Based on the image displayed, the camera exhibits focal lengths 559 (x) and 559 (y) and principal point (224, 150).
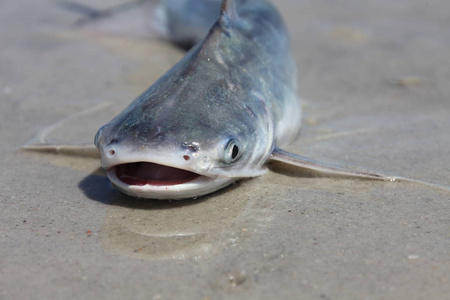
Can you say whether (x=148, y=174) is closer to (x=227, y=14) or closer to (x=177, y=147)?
(x=177, y=147)

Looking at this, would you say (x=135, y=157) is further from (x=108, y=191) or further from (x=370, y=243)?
(x=370, y=243)

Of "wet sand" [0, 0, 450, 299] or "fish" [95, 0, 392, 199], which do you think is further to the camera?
"fish" [95, 0, 392, 199]

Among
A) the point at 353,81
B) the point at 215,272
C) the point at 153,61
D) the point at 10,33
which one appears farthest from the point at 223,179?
the point at 10,33

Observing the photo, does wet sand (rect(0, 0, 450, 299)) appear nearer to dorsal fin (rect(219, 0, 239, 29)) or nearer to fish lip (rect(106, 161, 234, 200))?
fish lip (rect(106, 161, 234, 200))

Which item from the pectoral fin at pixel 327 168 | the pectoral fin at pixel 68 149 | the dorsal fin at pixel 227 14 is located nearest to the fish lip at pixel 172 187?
the pectoral fin at pixel 327 168

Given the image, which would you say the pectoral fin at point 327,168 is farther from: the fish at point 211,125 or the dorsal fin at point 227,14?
the dorsal fin at point 227,14

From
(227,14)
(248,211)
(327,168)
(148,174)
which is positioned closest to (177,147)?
(148,174)

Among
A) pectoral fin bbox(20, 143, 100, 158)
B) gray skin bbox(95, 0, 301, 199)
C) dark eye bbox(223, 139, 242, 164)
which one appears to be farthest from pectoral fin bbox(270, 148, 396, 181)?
pectoral fin bbox(20, 143, 100, 158)
